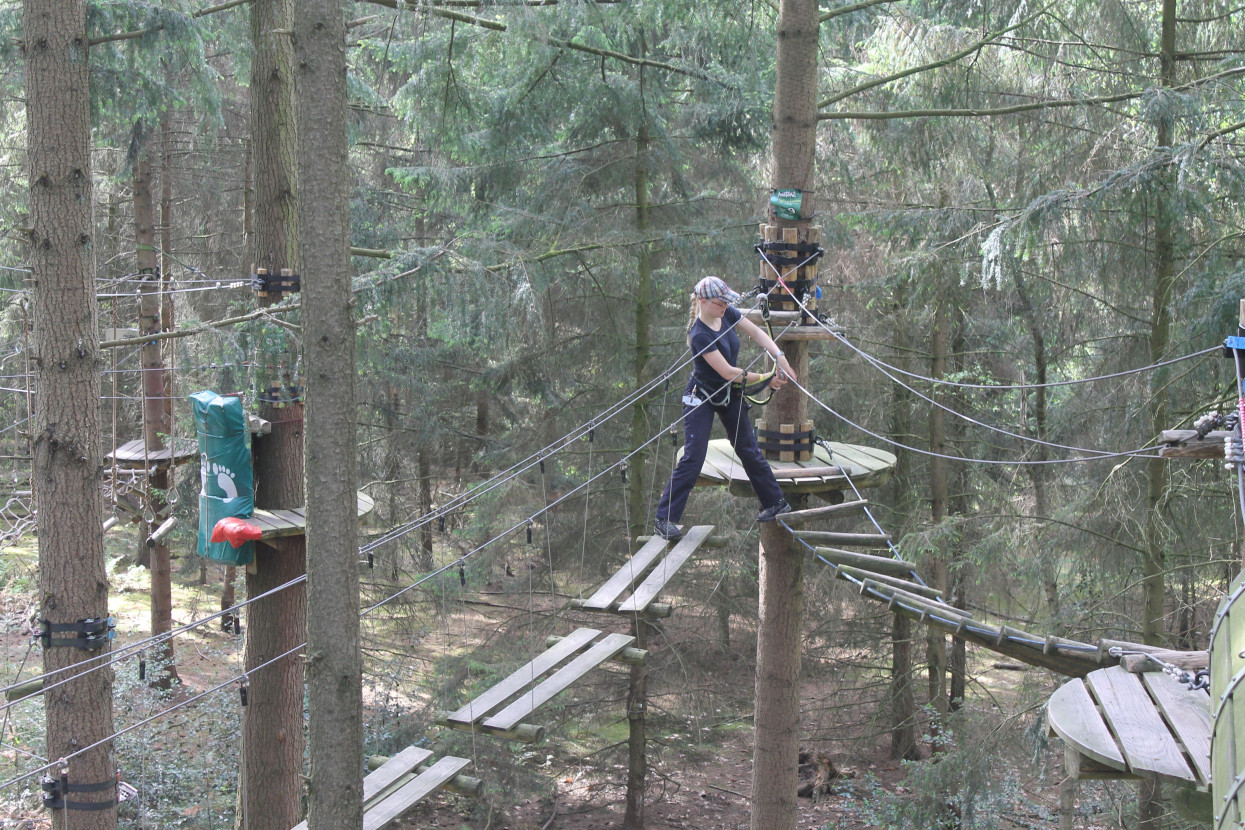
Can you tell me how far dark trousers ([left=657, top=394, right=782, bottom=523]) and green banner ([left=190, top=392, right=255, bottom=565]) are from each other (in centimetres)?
264

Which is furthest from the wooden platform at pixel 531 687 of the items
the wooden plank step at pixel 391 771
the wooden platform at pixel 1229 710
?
the wooden platform at pixel 1229 710

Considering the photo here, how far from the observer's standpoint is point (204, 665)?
562 inches

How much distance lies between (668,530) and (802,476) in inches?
33.8

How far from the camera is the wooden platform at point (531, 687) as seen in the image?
499cm

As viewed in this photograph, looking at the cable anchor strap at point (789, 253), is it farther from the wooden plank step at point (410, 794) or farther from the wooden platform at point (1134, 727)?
the wooden plank step at point (410, 794)

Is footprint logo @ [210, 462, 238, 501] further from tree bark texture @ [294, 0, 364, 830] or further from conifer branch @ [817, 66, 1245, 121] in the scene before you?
conifer branch @ [817, 66, 1245, 121]

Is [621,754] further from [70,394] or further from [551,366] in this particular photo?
[70,394]

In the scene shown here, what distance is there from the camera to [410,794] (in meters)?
5.15

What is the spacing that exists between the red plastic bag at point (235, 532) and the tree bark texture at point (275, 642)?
94 centimetres

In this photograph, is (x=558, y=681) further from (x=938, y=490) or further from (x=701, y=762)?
(x=938, y=490)

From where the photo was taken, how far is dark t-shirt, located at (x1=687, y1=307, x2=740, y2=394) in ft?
19.3

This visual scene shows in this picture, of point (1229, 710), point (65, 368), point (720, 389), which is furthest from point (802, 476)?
point (65, 368)

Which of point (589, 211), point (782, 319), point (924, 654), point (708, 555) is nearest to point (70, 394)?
point (782, 319)

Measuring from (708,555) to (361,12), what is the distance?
8.52 metres
